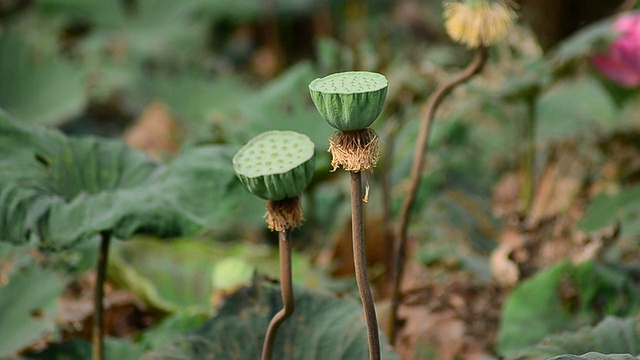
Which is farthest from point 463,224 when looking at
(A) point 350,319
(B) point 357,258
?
(B) point 357,258

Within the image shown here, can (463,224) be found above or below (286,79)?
below

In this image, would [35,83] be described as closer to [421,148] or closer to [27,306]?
[27,306]

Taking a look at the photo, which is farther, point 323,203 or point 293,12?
point 293,12

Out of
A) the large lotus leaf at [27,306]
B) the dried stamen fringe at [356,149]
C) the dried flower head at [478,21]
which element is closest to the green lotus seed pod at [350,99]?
the dried stamen fringe at [356,149]

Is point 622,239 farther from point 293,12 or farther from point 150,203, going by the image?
point 293,12

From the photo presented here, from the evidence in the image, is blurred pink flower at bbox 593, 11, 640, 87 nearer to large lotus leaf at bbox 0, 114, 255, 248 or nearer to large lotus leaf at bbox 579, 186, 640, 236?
large lotus leaf at bbox 579, 186, 640, 236

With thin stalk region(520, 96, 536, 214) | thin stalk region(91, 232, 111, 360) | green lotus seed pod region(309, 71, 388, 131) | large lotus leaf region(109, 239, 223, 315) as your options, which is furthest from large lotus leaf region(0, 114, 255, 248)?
thin stalk region(520, 96, 536, 214)

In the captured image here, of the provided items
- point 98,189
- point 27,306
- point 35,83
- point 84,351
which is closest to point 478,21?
point 98,189

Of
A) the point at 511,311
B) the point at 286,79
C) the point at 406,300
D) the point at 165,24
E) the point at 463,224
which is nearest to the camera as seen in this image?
the point at 511,311
